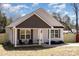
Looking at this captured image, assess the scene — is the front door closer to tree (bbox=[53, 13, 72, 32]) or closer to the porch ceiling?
the porch ceiling

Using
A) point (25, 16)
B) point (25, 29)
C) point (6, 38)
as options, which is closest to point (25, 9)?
point (25, 16)

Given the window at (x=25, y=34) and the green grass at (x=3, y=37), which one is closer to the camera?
the green grass at (x=3, y=37)

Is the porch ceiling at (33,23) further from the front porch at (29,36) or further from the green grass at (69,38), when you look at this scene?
the green grass at (69,38)

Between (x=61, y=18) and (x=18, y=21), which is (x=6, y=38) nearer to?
(x=18, y=21)

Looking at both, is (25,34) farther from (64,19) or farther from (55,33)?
(64,19)

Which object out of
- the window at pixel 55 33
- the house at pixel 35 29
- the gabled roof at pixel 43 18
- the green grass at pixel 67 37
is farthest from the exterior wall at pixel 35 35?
the green grass at pixel 67 37

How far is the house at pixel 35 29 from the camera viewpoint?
1001 inches

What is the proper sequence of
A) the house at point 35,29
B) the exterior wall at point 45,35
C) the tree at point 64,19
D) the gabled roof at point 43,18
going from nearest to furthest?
the tree at point 64,19
the gabled roof at point 43,18
the house at point 35,29
the exterior wall at point 45,35

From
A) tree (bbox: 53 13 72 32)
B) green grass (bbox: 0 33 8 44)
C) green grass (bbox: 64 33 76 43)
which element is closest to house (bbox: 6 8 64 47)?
tree (bbox: 53 13 72 32)

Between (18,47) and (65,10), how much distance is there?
4.70m

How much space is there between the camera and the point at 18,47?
2502cm

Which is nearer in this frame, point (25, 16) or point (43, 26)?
point (25, 16)

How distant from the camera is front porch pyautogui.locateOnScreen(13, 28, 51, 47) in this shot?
27.2 m

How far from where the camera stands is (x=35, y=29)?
92.2 feet
